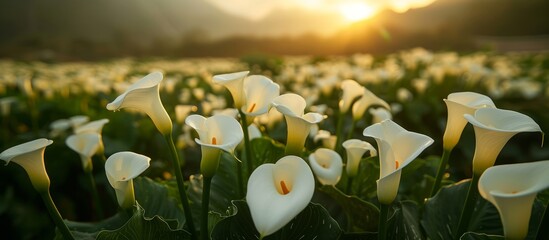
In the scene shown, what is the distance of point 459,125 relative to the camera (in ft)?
3.33

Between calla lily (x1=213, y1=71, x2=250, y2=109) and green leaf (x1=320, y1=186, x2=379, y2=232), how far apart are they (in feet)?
1.10

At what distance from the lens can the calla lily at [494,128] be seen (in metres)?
0.81

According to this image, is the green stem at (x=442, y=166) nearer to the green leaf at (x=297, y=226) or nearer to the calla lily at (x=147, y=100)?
the green leaf at (x=297, y=226)

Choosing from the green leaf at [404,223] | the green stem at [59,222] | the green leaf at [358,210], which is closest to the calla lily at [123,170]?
the green stem at [59,222]

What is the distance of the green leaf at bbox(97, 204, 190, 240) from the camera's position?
92cm

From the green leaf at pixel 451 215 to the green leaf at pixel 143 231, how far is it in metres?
0.66

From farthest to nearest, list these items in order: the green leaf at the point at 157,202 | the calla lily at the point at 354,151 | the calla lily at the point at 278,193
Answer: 1. the green leaf at the point at 157,202
2. the calla lily at the point at 354,151
3. the calla lily at the point at 278,193

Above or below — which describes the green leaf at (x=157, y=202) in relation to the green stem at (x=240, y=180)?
below

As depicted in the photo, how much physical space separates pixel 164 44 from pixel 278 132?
33.2 meters

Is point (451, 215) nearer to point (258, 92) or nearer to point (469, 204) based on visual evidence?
point (469, 204)

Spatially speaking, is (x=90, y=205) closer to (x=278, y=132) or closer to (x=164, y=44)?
(x=278, y=132)

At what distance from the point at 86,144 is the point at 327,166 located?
800 mm

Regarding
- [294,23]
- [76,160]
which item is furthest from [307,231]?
[294,23]

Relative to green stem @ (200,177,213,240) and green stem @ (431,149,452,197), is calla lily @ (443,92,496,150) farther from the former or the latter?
green stem @ (200,177,213,240)
